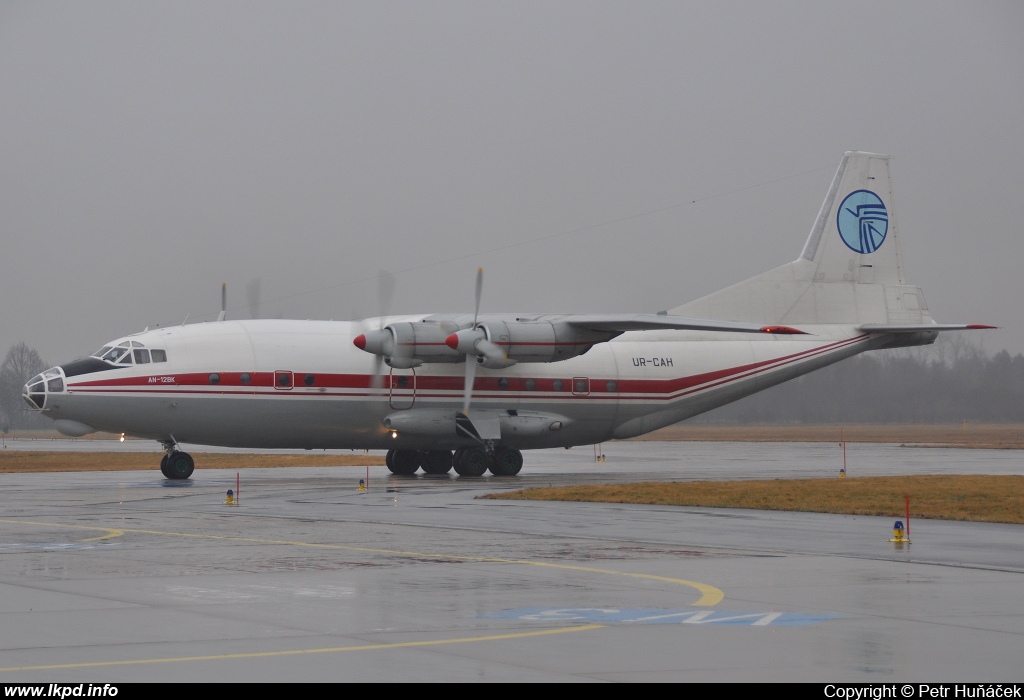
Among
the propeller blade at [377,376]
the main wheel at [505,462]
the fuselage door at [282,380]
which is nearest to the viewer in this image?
the fuselage door at [282,380]

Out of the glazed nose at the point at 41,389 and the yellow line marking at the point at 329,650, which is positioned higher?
the glazed nose at the point at 41,389

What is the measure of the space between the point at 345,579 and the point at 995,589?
643cm

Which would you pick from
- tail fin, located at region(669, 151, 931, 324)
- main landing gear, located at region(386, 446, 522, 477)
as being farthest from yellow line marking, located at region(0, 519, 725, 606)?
tail fin, located at region(669, 151, 931, 324)

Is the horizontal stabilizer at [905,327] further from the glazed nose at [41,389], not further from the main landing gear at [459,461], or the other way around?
the glazed nose at [41,389]

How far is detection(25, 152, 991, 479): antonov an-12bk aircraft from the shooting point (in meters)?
31.9

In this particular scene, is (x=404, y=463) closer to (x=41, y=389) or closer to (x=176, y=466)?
(x=176, y=466)

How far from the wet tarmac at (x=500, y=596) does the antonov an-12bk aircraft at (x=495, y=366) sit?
10.2 m

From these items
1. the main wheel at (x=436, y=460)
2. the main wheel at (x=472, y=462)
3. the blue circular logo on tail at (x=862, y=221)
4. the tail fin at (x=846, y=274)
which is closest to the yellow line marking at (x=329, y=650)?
the main wheel at (x=472, y=462)

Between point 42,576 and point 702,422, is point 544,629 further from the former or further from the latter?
point 702,422

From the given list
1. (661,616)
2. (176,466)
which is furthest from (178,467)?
(661,616)

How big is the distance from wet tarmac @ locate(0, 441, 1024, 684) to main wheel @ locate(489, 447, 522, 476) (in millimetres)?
13436

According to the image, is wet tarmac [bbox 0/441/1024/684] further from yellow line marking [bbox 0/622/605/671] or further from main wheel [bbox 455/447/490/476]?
main wheel [bbox 455/447/490/476]

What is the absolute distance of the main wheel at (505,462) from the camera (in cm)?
3534

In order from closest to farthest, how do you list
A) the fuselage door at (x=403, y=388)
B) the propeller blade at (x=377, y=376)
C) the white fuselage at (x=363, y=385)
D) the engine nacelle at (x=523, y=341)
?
the white fuselage at (x=363, y=385)
the engine nacelle at (x=523, y=341)
the propeller blade at (x=377, y=376)
the fuselage door at (x=403, y=388)
